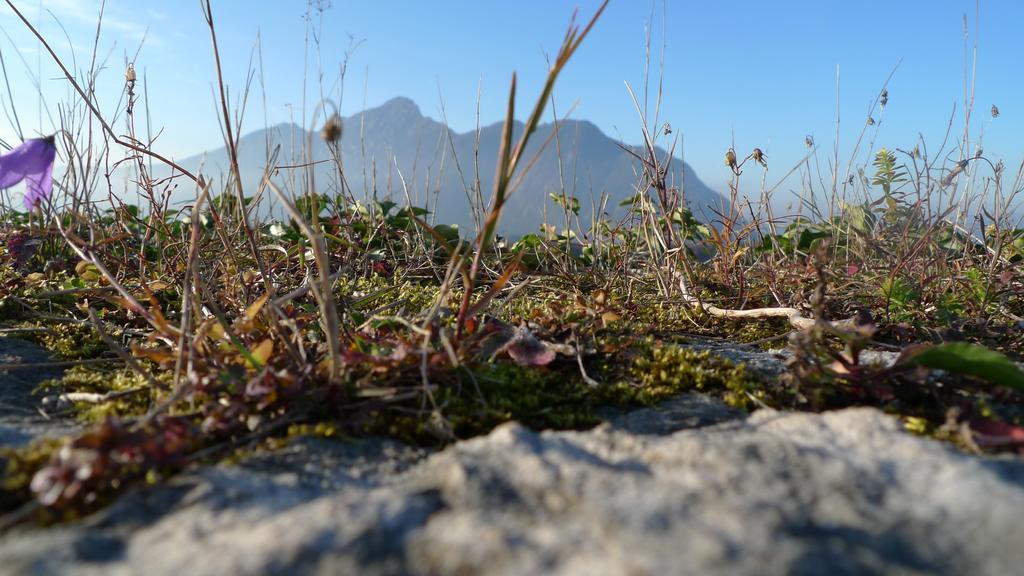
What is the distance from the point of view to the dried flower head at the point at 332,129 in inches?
44.6

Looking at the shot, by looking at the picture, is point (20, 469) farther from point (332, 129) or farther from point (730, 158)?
point (730, 158)

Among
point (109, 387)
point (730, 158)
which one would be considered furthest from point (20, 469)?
point (730, 158)

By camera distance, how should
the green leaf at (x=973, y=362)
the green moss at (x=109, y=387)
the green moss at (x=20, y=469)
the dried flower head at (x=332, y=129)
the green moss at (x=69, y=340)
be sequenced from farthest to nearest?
the green moss at (x=69, y=340) → the green moss at (x=109, y=387) → the green leaf at (x=973, y=362) → the dried flower head at (x=332, y=129) → the green moss at (x=20, y=469)

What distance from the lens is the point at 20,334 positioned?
224cm

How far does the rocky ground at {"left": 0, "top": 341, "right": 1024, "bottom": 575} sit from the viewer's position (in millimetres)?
693

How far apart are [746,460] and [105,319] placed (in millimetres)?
2405

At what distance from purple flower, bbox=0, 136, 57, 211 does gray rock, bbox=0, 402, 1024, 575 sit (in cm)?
125

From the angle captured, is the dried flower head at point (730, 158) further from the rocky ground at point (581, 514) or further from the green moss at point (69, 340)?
the green moss at point (69, 340)

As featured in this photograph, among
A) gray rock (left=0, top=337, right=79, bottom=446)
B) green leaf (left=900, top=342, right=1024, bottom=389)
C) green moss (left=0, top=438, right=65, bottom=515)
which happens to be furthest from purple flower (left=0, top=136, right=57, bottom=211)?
green leaf (left=900, top=342, right=1024, bottom=389)

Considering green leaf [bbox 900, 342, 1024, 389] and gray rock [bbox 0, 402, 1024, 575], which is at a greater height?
green leaf [bbox 900, 342, 1024, 389]

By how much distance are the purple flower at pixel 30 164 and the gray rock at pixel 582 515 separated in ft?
4.10

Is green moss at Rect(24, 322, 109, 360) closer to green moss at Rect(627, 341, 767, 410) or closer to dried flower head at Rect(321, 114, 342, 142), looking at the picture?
dried flower head at Rect(321, 114, 342, 142)

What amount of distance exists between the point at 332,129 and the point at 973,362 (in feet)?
4.41

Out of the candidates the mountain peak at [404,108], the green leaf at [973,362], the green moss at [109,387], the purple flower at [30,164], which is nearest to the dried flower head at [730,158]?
the green leaf at [973,362]
